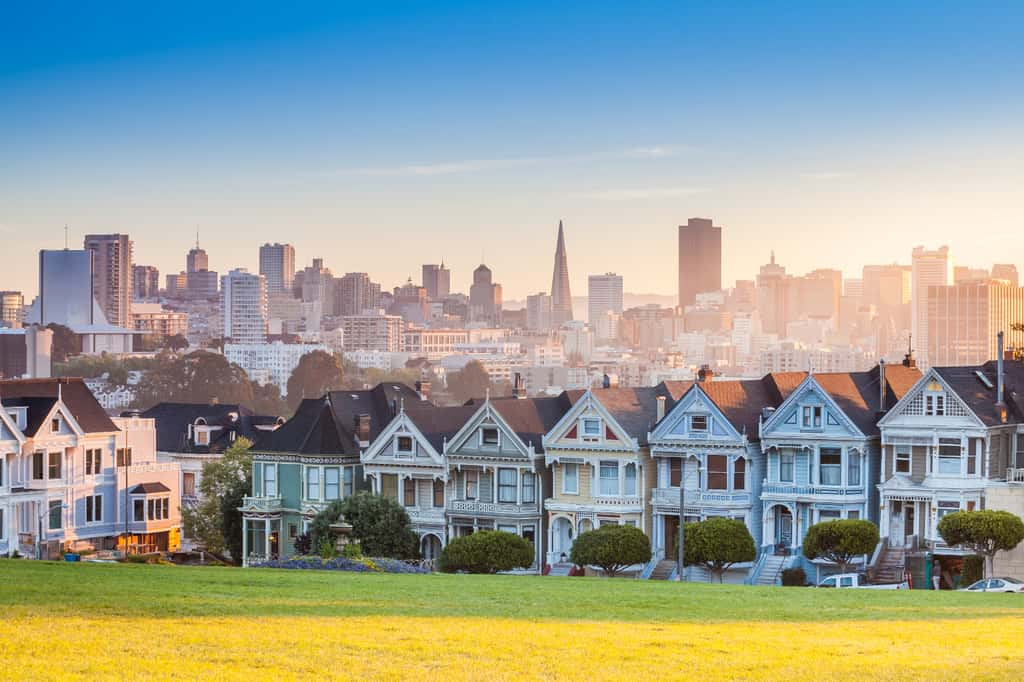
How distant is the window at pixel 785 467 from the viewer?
200 feet

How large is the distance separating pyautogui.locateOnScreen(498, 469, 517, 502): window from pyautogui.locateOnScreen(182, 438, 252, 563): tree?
14045mm

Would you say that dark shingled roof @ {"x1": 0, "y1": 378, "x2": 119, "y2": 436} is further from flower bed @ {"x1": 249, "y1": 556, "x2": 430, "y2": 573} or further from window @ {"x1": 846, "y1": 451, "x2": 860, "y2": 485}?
window @ {"x1": 846, "y1": 451, "x2": 860, "y2": 485}

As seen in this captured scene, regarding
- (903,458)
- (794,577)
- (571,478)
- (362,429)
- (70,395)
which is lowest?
(794,577)

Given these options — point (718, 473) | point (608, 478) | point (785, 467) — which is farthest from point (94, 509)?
point (785, 467)

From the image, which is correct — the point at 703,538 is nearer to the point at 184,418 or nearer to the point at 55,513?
the point at 55,513

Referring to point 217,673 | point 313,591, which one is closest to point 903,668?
point 217,673

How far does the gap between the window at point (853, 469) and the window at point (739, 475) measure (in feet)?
12.4

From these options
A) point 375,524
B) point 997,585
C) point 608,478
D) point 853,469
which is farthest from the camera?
point 375,524

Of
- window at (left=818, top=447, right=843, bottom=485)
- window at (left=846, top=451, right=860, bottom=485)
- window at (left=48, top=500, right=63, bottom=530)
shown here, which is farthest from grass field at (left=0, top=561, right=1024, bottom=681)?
window at (left=48, top=500, right=63, bottom=530)

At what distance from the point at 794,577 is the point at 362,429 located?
20878mm

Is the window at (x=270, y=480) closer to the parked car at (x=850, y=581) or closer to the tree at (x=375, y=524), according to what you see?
the tree at (x=375, y=524)

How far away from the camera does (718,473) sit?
2442 inches

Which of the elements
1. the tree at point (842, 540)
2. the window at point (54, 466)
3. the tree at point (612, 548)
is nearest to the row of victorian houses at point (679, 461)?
the tree at point (612, 548)

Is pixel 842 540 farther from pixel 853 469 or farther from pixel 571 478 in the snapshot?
pixel 571 478
